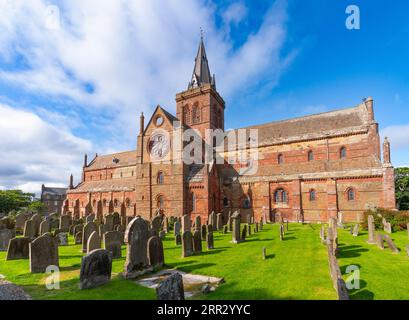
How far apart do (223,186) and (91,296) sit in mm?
22631

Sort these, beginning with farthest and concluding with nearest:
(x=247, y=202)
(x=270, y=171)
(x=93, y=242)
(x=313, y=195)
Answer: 1. (x=270, y=171)
2. (x=247, y=202)
3. (x=313, y=195)
4. (x=93, y=242)

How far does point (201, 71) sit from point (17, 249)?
33.4 meters

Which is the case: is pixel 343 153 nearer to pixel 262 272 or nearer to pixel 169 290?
pixel 262 272

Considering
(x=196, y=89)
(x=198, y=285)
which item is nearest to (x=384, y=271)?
(x=198, y=285)

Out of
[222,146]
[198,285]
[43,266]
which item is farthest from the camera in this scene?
[222,146]

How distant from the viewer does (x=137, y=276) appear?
313 inches

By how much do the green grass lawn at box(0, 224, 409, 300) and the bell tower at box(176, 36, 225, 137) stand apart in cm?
2435

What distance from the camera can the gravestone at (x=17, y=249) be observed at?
34.9 ft

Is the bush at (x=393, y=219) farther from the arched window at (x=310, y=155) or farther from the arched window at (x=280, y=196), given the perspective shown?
the arched window at (x=310, y=155)

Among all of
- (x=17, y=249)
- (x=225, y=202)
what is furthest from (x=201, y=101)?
(x=17, y=249)

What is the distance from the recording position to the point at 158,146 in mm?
28719

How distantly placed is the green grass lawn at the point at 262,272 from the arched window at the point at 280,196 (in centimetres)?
1238

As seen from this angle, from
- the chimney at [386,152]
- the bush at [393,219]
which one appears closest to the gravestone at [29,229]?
the bush at [393,219]
